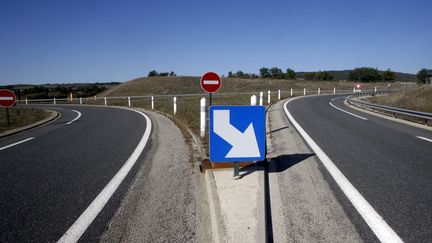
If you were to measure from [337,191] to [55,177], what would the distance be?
4507 mm

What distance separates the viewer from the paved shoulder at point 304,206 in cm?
346

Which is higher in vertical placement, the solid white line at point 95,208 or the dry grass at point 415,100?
the dry grass at point 415,100

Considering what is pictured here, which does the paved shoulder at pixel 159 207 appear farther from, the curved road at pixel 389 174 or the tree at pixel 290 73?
the tree at pixel 290 73

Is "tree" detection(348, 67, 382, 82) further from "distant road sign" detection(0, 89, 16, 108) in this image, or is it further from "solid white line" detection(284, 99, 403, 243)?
"solid white line" detection(284, 99, 403, 243)

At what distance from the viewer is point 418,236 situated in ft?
11.2

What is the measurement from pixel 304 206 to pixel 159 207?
1853mm

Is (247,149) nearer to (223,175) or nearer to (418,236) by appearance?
(223,175)

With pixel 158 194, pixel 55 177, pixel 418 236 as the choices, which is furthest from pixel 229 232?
pixel 55 177

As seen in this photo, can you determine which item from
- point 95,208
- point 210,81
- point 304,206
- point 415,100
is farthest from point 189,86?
point 304,206

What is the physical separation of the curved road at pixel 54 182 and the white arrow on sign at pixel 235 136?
1.72m

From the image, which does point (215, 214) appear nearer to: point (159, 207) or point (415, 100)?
point (159, 207)

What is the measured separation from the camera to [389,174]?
562 centimetres

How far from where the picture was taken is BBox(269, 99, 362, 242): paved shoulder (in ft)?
11.4

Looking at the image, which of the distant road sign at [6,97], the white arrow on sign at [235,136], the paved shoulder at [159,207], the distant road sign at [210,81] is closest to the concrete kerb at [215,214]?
the paved shoulder at [159,207]
